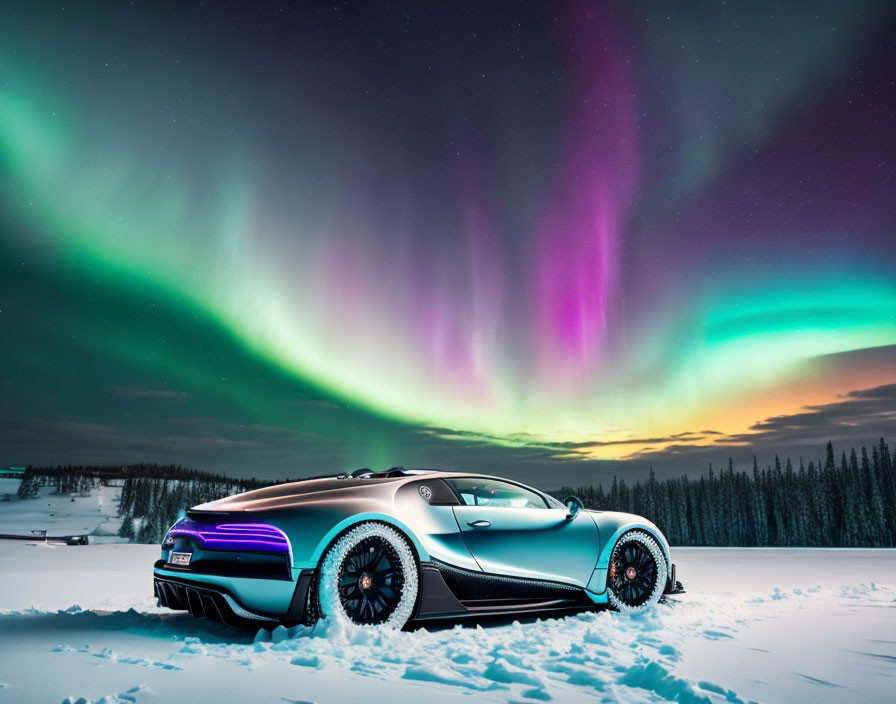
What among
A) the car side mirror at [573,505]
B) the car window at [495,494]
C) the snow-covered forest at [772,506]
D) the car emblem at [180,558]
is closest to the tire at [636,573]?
the car side mirror at [573,505]

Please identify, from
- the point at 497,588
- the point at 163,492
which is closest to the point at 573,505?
the point at 497,588

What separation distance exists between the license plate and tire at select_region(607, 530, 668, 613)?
3.57 meters

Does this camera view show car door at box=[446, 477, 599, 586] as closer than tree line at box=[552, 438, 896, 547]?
Yes

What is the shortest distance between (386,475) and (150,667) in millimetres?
2555

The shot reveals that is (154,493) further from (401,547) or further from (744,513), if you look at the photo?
(401,547)

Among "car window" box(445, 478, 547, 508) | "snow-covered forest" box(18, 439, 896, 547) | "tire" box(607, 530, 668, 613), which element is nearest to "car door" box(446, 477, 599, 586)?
"car window" box(445, 478, 547, 508)

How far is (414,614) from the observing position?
4.91 m

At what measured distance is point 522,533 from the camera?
5.70 metres

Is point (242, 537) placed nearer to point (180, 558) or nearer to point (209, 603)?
point (209, 603)

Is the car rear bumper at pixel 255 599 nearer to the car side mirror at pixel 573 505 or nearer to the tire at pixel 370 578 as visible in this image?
the tire at pixel 370 578

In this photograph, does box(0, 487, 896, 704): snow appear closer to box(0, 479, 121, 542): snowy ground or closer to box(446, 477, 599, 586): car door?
Answer: box(446, 477, 599, 586): car door

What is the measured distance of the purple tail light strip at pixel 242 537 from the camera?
452cm

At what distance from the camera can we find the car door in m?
5.45

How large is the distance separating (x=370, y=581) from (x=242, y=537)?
3.04ft
